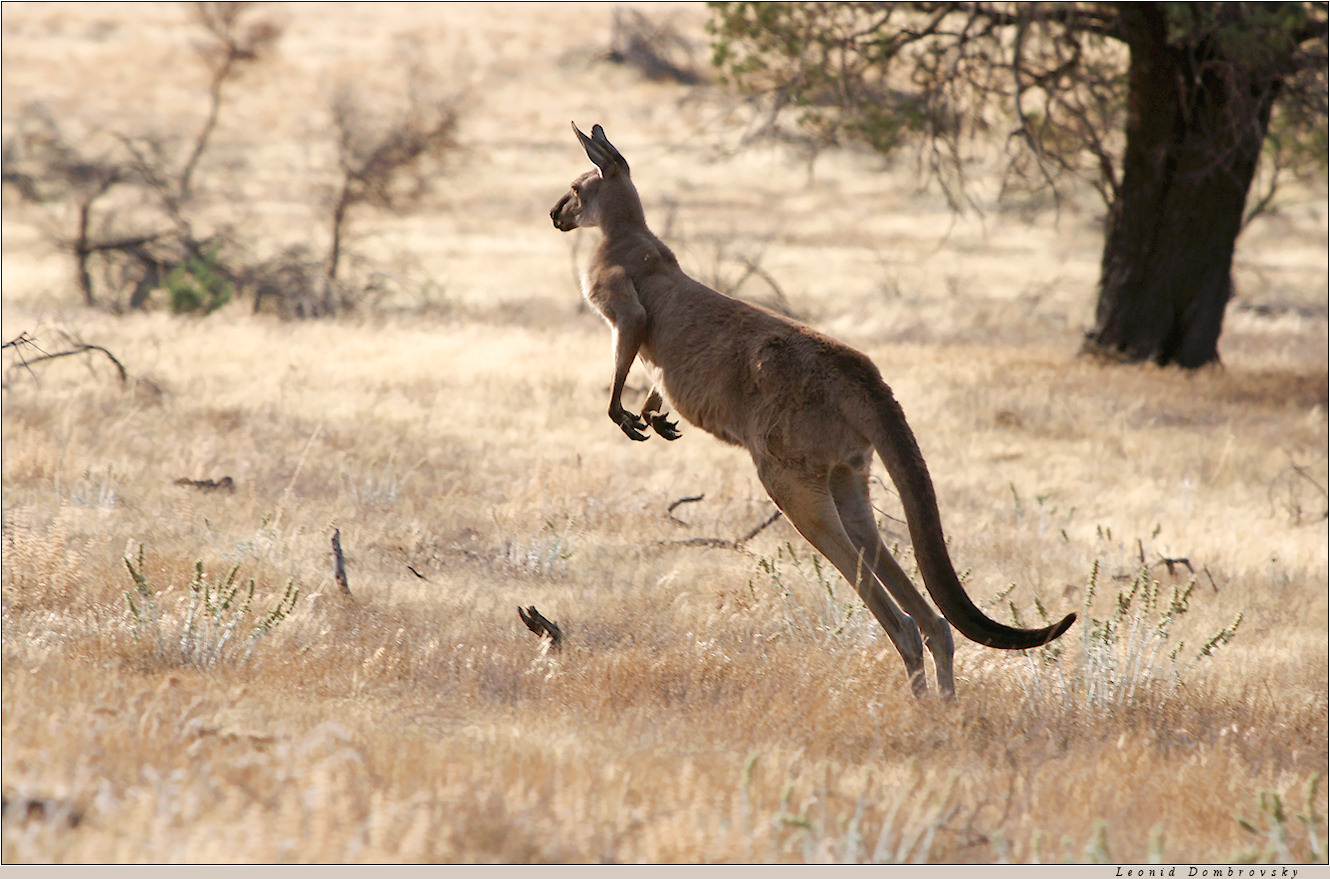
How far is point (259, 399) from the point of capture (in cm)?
1050

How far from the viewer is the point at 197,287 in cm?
1570

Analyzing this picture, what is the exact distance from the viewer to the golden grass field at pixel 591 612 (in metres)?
3.31

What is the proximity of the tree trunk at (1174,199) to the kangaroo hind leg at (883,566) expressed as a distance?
9368 mm

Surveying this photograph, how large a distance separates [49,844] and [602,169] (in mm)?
4090

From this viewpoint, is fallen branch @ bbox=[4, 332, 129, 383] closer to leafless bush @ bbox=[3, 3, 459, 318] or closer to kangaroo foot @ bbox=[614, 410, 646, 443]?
kangaroo foot @ bbox=[614, 410, 646, 443]

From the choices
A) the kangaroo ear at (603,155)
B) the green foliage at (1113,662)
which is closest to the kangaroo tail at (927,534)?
the green foliage at (1113,662)

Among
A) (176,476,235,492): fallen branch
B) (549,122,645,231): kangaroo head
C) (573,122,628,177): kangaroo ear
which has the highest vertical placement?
(573,122,628,177): kangaroo ear

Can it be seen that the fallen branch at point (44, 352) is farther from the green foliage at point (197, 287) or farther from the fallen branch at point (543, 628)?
the green foliage at point (197, 287)

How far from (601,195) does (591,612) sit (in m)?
2.02

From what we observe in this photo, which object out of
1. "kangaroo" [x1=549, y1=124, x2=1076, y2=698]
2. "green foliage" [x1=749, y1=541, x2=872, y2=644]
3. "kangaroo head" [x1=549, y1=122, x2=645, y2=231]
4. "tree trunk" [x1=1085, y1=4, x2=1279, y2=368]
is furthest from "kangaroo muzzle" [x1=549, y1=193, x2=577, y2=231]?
"tree trunk" [x1=1085, y1=4, x2=1279, y2=368]

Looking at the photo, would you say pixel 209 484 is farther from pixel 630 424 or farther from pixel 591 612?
pixel 630 424

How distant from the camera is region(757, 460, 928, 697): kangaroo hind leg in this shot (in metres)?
4.97

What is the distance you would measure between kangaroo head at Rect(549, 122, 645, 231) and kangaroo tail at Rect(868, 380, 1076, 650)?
6.04ft

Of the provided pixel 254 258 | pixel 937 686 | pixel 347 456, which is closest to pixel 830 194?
pixel 254 258
